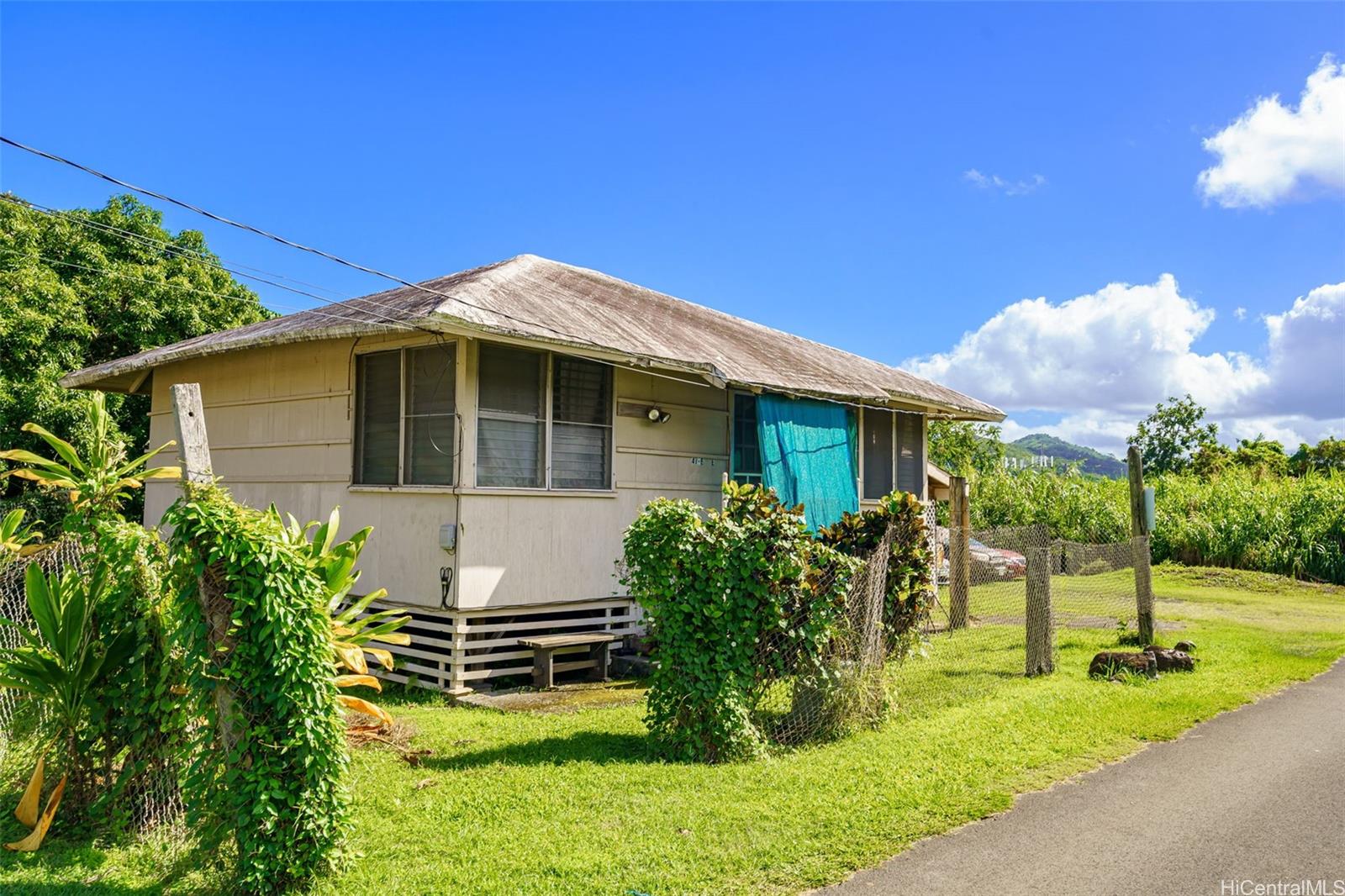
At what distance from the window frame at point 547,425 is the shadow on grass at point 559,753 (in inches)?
113

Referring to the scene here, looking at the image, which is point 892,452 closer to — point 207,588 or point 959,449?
point 207,588

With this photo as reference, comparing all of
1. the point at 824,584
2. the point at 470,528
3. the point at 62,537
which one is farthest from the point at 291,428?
the point at 824,584

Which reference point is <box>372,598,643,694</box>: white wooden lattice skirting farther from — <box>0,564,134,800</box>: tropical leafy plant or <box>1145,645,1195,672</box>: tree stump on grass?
<box>1145,645,1195,672</box>: tree stump on grass

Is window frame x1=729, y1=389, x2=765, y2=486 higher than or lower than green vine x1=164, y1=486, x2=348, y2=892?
higher

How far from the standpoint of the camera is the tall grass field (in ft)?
75.5

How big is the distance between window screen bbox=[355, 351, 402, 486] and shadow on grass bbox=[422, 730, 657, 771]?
3.72 meters

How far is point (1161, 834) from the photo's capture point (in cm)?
536

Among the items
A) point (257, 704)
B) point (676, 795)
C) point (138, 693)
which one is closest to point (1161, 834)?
point (676, 795)

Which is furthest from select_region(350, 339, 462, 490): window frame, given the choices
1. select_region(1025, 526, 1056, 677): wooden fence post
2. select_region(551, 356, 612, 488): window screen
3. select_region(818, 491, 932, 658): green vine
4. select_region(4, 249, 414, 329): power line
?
select_region(4, 249, 414, 329): power line

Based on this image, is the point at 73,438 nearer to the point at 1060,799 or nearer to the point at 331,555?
the point at 331,555

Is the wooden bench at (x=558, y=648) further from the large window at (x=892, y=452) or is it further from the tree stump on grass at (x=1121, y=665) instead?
the large window at (x=892, y=452)

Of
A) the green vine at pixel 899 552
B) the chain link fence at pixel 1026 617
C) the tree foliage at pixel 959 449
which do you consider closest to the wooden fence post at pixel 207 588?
the green vine at pixel 899 552

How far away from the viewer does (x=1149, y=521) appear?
500 inches

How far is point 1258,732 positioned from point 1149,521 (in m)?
5.27
